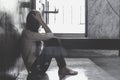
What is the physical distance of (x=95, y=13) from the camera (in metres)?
11.4

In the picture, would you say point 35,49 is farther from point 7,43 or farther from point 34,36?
point 7,43

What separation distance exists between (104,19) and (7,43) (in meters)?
7.72

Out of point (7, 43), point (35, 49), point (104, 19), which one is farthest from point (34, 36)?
point (104, 19)

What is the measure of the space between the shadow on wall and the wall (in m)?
6.79

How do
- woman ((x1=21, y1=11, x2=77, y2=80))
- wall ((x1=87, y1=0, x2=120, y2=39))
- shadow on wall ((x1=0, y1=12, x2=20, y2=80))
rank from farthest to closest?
wall ((x1=87, y1=0, x2=120, y2=39))
woman ((x1=21, y1=11, x2=77, y2=80))
shadow on wall ((x1=0, y1=12, x2=20, y2=80))

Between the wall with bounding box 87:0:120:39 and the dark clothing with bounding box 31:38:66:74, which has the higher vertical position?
the wall with bounding box 87:0:120:39

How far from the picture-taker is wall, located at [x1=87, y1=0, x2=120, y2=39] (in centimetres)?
1136

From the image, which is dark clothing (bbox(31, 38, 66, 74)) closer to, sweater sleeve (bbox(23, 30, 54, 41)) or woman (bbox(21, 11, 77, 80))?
woman (bbox(21, 11, 77, 80))

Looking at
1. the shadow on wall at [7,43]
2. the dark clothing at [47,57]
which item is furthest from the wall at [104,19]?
the shadow on wall at [7,43]

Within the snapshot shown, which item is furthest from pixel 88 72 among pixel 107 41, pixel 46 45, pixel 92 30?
pixel 92 30

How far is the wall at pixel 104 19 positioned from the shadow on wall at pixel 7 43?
6.79 meters

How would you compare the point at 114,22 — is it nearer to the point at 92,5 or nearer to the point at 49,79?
the point at 92,5

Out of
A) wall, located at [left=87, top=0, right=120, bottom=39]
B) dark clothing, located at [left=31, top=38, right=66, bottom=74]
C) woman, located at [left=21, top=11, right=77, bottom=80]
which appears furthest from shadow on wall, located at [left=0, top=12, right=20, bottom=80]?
wall, located at [left=87, top=0, right=120, bottom=39]

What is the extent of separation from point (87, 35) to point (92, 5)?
117 cm
